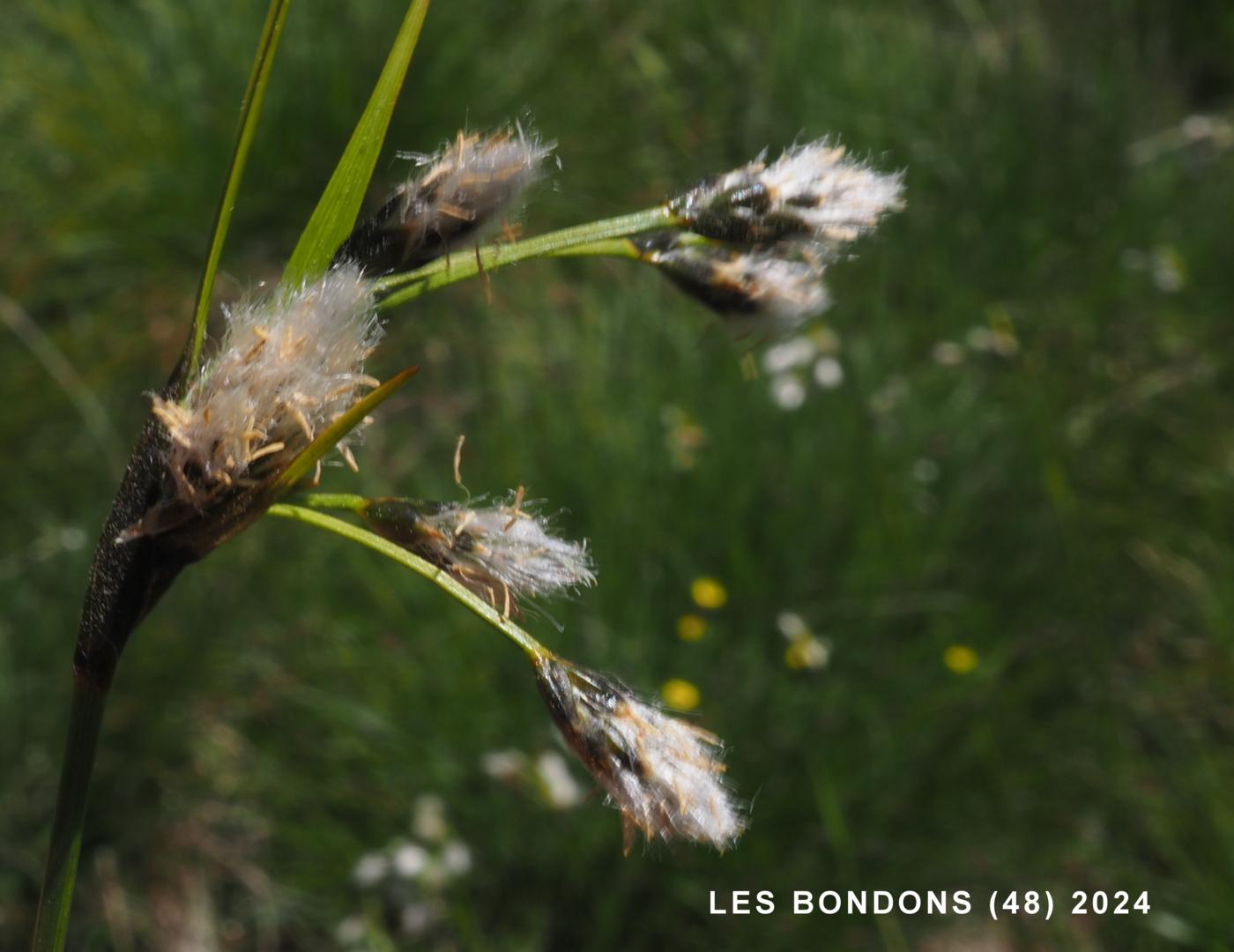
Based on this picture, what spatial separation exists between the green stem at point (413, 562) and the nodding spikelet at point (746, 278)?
0.64 ft

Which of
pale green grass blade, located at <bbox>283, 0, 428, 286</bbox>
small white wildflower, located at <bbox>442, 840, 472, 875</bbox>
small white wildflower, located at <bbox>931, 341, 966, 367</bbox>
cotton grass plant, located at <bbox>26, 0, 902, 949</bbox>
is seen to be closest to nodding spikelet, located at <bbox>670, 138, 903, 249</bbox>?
cotton grass plant, located at <bbox>26, 0, 902, 949</bbox>

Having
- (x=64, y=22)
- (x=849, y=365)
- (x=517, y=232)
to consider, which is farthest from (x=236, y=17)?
(x=517, y=232)

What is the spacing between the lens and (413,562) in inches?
18.1

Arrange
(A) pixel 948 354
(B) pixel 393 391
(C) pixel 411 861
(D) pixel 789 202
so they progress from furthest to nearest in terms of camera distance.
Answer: (A) pixel 948 354 → (C) pixel 411 861 → (D) pixel 789 202 → (B) pixel 393 391

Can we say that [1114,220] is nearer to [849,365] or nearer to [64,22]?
[849,365]

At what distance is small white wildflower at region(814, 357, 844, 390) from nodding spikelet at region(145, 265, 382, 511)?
1.61 metres

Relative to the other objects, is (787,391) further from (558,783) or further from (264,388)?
(264,388)

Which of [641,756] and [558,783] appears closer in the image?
[641,756]

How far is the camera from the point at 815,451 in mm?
1961

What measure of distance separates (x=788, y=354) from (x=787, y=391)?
0.24 ft

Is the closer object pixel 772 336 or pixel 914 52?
pixel 772 336

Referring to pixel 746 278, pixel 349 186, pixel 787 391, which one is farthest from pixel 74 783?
pixel 787 391

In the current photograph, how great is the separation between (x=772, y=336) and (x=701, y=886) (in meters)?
1.18

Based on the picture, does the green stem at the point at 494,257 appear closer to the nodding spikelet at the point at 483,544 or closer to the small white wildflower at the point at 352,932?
the nodding spikelet at the point at 483,544
